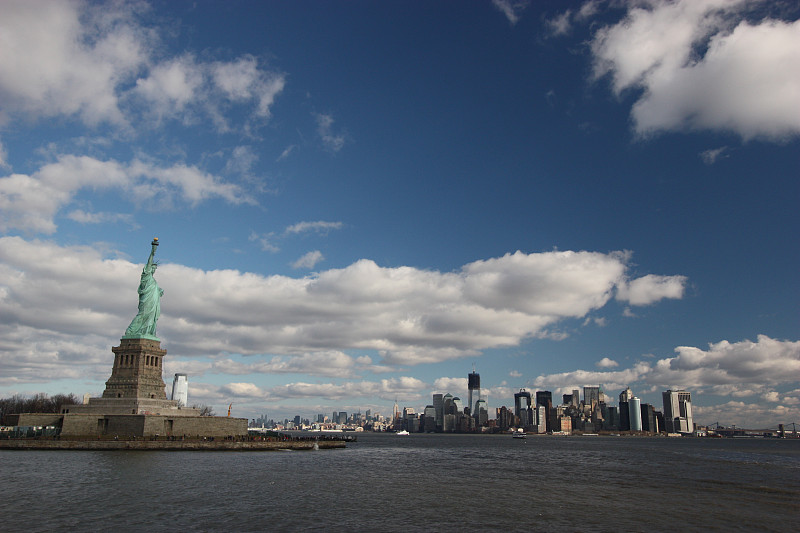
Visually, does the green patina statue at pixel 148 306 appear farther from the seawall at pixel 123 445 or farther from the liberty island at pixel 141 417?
the seawall at pixel 123 445

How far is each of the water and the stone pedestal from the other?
2654cm

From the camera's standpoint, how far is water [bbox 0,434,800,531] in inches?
1481

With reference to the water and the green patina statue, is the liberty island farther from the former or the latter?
the water

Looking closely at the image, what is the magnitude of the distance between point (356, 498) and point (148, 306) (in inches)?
3230

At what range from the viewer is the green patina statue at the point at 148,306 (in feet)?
365

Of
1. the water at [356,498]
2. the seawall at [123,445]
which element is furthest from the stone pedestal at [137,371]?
the water at [356,498]

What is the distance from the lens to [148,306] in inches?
4491

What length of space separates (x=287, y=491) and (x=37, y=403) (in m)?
138

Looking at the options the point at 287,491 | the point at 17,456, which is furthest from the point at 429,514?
the point at 17,456

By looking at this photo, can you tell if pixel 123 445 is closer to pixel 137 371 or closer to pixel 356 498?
pixel 137 371

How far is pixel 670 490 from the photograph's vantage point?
59219 millimetres

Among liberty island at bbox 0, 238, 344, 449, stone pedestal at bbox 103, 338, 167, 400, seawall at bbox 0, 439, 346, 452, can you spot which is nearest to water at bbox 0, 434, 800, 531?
seawall at bbox 0, 439, 346, 452

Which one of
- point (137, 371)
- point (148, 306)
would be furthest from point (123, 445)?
point (148, 306)

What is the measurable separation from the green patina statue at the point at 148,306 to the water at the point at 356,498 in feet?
119
